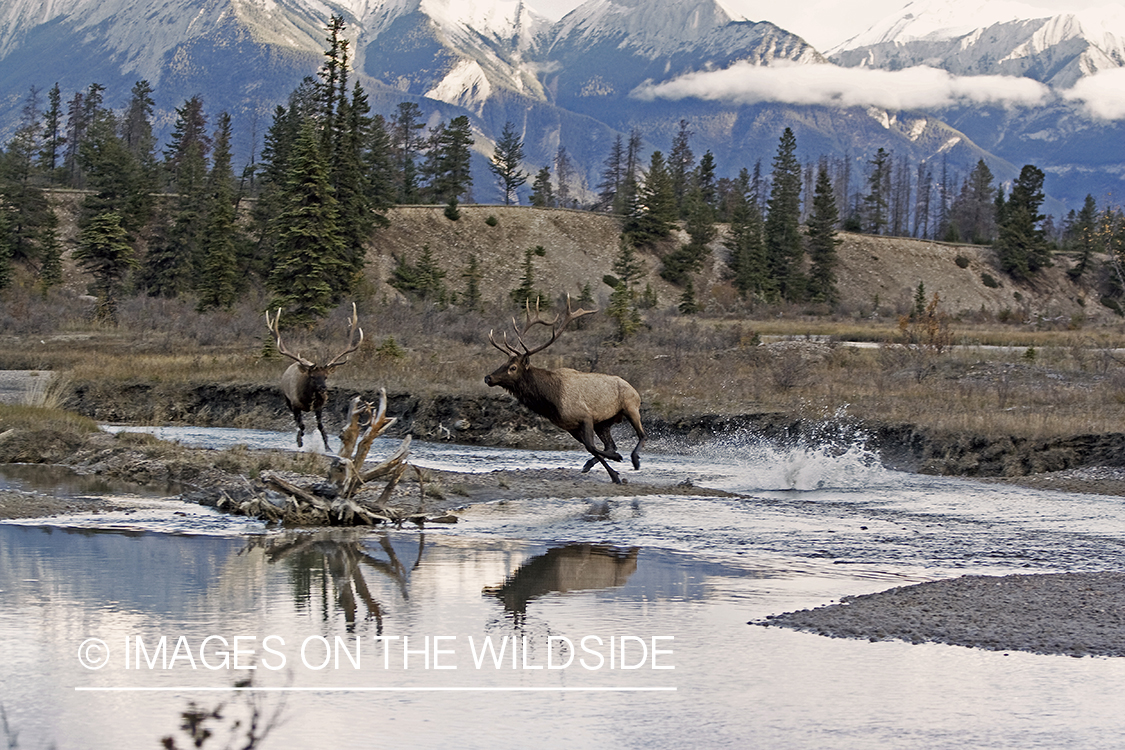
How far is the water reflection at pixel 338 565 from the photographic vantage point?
29.9ft

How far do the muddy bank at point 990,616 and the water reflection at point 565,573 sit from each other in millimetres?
1833

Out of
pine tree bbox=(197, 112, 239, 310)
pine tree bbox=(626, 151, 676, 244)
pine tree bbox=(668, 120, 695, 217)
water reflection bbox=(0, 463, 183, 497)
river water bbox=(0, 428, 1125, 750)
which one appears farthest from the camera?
pine tree bbox=(668, 120, 695, 217)

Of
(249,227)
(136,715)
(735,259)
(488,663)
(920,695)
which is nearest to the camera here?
(136,715)

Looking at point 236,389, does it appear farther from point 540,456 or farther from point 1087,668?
point 1087,668

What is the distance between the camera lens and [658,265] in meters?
84.8

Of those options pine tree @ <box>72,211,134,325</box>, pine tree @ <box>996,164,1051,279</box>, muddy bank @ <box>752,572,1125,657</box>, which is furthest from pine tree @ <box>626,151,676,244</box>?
muddy bank @ <box>752,572,1125,657</box>

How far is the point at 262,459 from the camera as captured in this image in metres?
16.5

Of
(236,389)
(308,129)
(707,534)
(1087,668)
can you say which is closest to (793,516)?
(707,534)

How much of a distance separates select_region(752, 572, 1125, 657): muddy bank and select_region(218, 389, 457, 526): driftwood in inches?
213

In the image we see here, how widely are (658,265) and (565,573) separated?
75.2m

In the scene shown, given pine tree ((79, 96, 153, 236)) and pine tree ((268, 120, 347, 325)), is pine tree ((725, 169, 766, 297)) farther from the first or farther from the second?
pine tree ((268, 120, 347, 325))

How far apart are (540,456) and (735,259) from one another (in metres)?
64.1

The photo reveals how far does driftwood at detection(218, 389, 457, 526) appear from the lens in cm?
1265

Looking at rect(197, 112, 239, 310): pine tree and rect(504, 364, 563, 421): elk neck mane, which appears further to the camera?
rect(197, 112, 239, 310): pine tree
